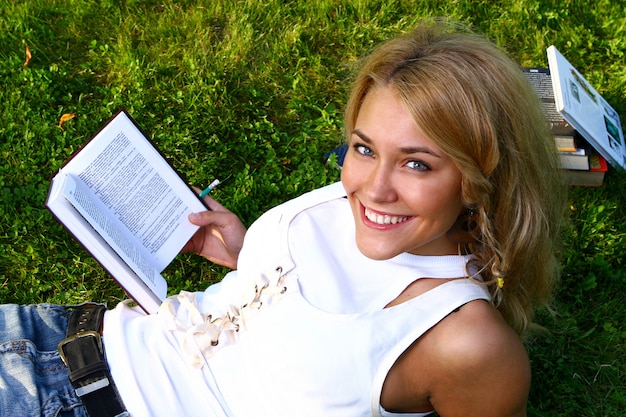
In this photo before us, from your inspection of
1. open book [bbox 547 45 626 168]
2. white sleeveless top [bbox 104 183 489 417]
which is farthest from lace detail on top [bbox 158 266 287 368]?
open book [bbox 547 45 626 168]

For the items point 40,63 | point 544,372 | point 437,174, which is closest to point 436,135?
point 437,174

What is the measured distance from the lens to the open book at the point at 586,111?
11.7 ft

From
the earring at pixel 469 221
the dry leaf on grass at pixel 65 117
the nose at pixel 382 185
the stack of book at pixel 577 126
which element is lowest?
the stack of book at pixel 577 126

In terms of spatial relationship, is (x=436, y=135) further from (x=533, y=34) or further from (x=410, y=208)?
(x=533, y=34)

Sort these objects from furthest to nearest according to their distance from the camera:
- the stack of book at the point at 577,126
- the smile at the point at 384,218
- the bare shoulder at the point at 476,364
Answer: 1. the stack of book at the point at 577,126
2. the smile at the point at 384,218
3. the bare shoulder at the point at 476,364

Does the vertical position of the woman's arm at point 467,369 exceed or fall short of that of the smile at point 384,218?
it falls short

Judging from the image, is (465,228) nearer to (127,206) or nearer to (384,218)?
(384,218)

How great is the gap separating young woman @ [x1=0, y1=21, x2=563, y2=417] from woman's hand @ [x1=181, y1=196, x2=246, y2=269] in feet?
1.38

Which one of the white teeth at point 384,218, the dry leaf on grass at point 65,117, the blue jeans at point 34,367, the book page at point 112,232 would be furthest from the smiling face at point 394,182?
the dry leaf on grass at point 65,117

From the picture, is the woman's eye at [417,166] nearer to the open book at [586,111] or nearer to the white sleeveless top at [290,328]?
the white sleeveless top at [290,328]

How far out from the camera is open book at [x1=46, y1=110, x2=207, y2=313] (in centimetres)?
236

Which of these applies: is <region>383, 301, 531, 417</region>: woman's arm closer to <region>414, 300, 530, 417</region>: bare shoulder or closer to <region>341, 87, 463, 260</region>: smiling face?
<region>414, 300, 530, 417</region>: bare shoulder

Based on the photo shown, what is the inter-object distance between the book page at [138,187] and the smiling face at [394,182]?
880mm

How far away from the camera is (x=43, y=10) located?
4262mm
